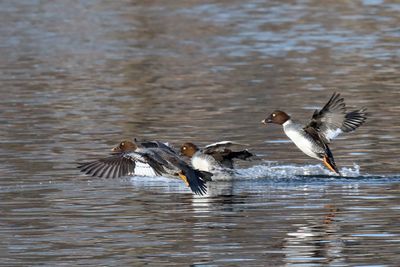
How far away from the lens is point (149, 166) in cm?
1322

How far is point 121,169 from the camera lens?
1281 cm

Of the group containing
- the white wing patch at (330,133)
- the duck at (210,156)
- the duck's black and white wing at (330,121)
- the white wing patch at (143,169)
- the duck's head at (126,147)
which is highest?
the duck's black and white wing at (330,121)

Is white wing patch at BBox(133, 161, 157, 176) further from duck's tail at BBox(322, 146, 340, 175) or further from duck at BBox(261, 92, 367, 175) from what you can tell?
duck's tail at BBox(322, 146, 340, 175)

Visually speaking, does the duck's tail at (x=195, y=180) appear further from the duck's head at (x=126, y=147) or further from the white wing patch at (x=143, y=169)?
the duck's head at (x=126, y=147)

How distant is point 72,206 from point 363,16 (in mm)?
22387

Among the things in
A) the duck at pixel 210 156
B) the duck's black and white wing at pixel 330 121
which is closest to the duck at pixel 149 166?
the duck at pixel 210 156

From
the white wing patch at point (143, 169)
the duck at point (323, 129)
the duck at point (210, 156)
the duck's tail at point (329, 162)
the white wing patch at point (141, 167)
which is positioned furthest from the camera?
the duck at point (210, 156)

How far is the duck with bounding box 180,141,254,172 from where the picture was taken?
14.0 metres

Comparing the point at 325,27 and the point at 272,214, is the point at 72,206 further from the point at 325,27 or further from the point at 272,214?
the point at 325,27

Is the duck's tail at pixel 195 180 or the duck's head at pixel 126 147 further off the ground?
the duck's head at pixel 126 147

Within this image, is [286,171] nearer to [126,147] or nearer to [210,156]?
[210,156]

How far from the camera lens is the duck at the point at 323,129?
45.3 ft

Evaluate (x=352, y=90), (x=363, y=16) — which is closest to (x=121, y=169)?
(x=352, y=90)

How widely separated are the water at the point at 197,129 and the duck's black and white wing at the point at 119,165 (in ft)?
0.81
